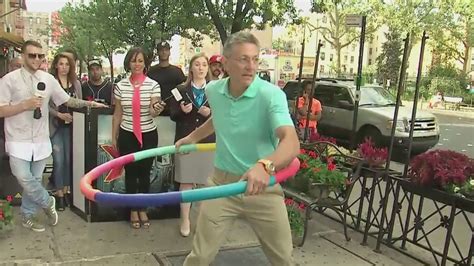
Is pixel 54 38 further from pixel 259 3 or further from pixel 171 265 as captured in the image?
pixel 171 265

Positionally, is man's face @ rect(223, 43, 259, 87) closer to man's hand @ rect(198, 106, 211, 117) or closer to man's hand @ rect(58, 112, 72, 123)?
man's hand @ rect(198, 106, 211, 117)

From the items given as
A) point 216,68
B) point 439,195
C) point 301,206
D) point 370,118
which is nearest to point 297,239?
point 301,206

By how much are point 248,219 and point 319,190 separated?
2150mm

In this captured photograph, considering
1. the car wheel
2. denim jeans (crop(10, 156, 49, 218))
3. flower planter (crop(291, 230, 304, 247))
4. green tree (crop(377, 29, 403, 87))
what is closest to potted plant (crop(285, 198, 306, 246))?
flower planter (crop(291, 230, 304, 247))

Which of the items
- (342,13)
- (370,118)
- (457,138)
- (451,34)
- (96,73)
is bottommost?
(457,138)

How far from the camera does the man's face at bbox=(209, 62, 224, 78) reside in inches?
200

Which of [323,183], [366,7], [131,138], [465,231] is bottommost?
[465,231]

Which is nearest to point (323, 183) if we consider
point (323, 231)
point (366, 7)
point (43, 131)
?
point (323, 231)

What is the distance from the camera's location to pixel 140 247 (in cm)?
454

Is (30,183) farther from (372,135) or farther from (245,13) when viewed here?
(245,13)

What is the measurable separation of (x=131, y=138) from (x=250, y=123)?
91.3 inches

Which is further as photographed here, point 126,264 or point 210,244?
point 126,264

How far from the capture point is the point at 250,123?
2.78 m

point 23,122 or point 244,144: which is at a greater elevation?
point 244,144
